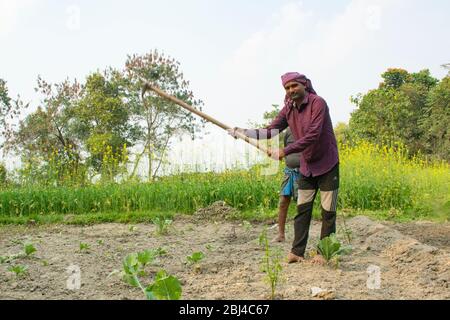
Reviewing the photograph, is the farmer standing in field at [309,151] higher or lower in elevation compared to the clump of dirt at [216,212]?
higher

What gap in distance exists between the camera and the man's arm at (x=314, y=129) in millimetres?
5395

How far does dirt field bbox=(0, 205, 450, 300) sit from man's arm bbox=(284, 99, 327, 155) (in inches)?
44.6

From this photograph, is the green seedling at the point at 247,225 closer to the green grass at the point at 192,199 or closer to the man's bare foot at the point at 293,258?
the green grass at the point at 192,199

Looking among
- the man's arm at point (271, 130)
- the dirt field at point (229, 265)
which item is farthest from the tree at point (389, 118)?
the man's arm at point (271, 130)

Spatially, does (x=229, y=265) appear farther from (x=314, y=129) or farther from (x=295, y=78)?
(x=295, y=78)

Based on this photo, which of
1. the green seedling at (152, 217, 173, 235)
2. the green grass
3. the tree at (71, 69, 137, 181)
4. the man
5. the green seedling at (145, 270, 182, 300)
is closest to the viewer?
the green seedling at (145, 270, 182, 300)

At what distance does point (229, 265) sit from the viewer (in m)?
5.58

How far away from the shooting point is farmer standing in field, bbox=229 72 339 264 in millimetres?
5449

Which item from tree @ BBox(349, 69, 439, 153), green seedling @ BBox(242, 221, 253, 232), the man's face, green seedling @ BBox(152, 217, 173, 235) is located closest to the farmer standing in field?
the man's face

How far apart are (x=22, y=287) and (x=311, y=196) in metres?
2.83

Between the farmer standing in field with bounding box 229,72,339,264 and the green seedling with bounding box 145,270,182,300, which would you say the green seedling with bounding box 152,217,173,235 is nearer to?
the farmer standing in field with bounding box 229,72,339,264

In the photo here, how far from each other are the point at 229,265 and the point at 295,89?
5.98 feet

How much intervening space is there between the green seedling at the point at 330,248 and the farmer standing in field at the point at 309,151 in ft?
0.37
